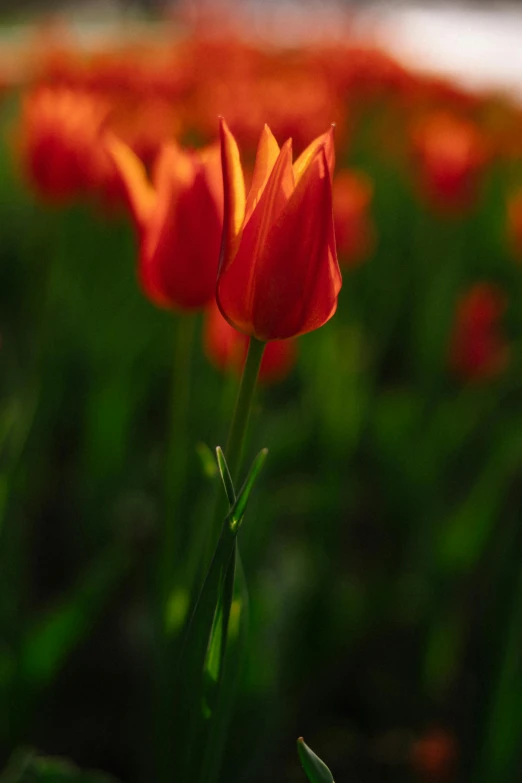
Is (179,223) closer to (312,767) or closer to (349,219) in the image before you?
(312,767)

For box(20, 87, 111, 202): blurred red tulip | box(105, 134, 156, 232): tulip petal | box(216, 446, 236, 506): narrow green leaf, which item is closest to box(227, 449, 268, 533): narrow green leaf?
box(216, 446, 236, 506): narrow green leaf

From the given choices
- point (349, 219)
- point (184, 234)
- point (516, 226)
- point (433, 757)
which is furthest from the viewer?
point (516, 226)

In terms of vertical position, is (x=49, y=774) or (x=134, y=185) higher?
(x=134, y=185)

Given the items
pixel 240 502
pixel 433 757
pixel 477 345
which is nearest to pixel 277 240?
pixel 240 502

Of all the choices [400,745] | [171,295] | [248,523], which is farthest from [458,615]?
[171,295]

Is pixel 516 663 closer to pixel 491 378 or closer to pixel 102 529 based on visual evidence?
pixel 102 529

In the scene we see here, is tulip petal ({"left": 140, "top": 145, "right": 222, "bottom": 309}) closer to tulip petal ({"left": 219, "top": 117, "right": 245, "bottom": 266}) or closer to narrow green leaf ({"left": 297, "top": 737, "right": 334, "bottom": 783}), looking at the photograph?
tulip petal ({"left": 219, "top": 117, "right": 245, "bottom": 266})

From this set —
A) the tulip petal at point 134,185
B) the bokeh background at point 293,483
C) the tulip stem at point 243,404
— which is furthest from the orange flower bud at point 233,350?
the tulip stem at point 243,404

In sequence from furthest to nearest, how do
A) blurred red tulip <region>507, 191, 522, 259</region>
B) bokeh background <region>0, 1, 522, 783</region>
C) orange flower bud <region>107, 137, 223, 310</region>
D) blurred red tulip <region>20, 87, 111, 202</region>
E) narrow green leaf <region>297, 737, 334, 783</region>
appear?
blurred red tulip <region>507, 191, 522, 259</region>
blurred red tulip <region>20, 87, 111, 202</region>
bokeh background <region>0, 1, 522, 783</region>
orange flower bud <region>107, 137, 223, 310</region>
narrow green leaf <region>297, 737, 334, 783</region>
